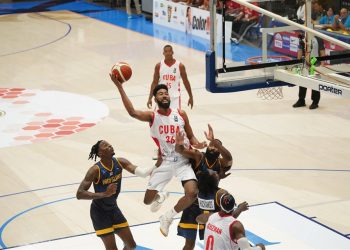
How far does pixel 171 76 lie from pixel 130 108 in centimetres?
435

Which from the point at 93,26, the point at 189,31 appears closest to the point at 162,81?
the point at 189,31

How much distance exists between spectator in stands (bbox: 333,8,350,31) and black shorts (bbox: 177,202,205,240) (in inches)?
220

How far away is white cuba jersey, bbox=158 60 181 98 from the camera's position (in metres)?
13.1

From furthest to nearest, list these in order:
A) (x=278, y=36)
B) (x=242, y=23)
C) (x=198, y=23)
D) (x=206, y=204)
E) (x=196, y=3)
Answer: (x=196, y=3), (x=198, y=23), (x=242, y=23), (x=278, y=36), (x=206, y=204)

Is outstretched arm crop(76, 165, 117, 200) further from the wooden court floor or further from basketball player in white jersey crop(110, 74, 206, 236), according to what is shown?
the wooden court floor

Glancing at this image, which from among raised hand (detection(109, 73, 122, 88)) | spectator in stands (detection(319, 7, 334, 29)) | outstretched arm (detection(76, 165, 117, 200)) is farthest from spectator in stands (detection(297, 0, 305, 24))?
outstretched arm (detection(76, 165, 117, 200))

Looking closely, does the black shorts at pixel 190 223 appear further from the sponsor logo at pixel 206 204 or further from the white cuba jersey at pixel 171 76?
the white cuba jersey at pixel 171 76

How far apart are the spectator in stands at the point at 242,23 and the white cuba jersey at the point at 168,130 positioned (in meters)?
4.09

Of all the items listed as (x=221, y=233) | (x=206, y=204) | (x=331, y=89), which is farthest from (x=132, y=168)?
(x=331, y=89)

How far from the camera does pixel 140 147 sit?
1411 cm

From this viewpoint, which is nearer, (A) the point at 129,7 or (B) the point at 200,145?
(B) the point at 200,145

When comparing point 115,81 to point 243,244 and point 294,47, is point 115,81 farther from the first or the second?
point 294,47

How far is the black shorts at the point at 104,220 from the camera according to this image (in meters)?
8.57

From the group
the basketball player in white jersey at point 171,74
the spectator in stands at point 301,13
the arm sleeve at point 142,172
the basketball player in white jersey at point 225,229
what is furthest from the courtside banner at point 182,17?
the basketball player in white jersey at point 225,229
